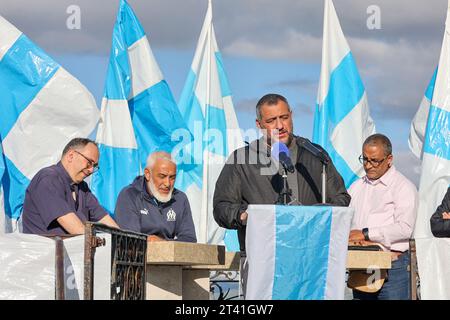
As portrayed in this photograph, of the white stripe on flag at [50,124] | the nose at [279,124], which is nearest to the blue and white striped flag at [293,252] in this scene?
the nose at [279,124]

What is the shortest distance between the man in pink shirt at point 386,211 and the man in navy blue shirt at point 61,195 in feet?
5.93

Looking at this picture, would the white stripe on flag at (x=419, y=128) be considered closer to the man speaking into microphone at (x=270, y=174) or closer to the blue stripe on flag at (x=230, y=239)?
the blue stripe on flag at (x=230, y=239)

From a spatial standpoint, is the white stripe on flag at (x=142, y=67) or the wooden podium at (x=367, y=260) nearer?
the wooden podium at (x=367, y=260)

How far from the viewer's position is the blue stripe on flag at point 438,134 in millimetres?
12055

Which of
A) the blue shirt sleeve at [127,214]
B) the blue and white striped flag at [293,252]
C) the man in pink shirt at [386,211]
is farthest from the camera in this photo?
the blue shirt sleeve at [127,214]

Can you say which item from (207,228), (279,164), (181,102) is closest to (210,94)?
(181,102)

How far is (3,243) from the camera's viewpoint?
5812 mm

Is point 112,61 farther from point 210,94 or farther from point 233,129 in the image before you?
point 233,129

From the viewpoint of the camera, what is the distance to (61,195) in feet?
23.6

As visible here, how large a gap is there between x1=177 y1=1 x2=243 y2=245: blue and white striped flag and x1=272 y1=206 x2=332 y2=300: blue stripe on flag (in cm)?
717

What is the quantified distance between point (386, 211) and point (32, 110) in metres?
4.46

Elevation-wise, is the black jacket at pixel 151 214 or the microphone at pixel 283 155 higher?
the microphone at pixel 283 155

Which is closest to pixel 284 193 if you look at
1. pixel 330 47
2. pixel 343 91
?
pixel 343 91
